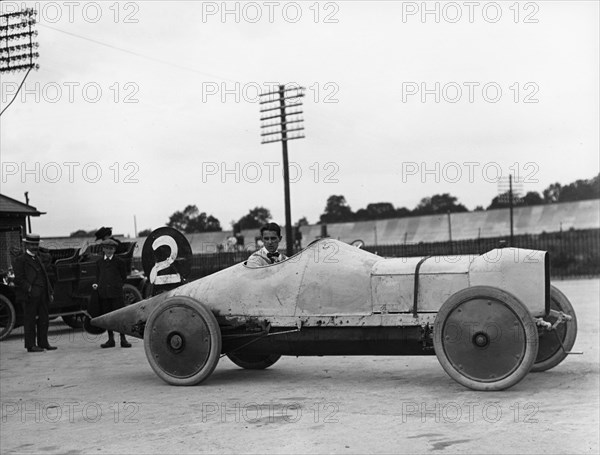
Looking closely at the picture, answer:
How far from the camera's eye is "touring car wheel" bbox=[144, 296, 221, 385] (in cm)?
809

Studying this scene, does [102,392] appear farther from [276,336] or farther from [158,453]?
[158,453]

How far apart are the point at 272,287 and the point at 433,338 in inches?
66.5

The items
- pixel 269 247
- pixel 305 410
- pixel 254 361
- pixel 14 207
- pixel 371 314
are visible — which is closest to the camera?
pixel 305 410

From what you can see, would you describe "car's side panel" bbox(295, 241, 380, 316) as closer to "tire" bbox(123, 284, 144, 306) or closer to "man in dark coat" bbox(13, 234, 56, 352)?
A: "man in dark coat" bbox(13, 234, 56, 352)

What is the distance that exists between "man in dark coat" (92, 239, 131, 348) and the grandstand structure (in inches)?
1441

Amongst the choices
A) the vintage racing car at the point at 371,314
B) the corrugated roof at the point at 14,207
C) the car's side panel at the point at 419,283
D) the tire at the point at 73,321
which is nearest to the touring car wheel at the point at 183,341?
the vintage racing car at the point at 371,314

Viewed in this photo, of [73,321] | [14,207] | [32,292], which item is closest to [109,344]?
[32,292]

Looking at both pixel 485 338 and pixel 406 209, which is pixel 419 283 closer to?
pixel 485 338

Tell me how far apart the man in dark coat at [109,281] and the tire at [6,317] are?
2449mm

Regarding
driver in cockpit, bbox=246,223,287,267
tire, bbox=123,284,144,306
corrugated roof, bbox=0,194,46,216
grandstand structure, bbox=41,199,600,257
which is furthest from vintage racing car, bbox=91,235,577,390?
grandstand structure, bbox=41,199,600,257

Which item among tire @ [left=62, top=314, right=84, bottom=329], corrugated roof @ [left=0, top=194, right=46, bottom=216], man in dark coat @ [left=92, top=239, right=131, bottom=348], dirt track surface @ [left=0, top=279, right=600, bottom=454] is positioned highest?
corrugated roof @ [left=0, top=194, right=46, bottom=216]

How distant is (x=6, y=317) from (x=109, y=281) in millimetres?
3054

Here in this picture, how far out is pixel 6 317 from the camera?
1466cm

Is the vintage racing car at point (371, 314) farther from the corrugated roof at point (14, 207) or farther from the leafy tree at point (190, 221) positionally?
the leafy tree at point (190, 221)
